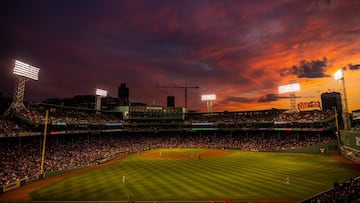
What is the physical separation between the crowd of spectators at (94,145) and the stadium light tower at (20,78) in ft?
23.2

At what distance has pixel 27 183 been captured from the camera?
28344mm

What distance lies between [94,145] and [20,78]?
962 inches

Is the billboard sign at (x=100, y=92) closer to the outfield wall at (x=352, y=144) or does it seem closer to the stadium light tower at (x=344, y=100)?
the stadium light tower at (x=344, y=100)

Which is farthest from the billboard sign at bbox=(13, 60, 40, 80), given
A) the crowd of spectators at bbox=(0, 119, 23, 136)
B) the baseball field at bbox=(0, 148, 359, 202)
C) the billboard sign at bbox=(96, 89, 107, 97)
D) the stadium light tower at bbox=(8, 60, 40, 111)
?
the billboard sign at bbox=(96, 89, 107, 97)

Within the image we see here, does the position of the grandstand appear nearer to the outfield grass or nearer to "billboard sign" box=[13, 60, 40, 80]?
the outfield grass

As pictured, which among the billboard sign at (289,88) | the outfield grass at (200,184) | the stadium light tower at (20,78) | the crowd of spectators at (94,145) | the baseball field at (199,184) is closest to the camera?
the baseball field at (199,184)

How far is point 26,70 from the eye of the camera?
40625mm

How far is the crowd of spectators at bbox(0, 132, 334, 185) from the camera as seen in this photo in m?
33.4

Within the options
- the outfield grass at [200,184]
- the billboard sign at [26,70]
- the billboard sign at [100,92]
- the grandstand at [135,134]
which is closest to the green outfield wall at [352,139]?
the grandstand at [135,134]

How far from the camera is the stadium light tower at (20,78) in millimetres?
39375

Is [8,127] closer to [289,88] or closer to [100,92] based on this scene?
[100,92]

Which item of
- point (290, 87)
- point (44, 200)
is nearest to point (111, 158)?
point (44, 200)

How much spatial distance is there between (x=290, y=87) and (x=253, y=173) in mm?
44572

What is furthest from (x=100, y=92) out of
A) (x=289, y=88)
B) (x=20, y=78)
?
(x=289, y=88)
